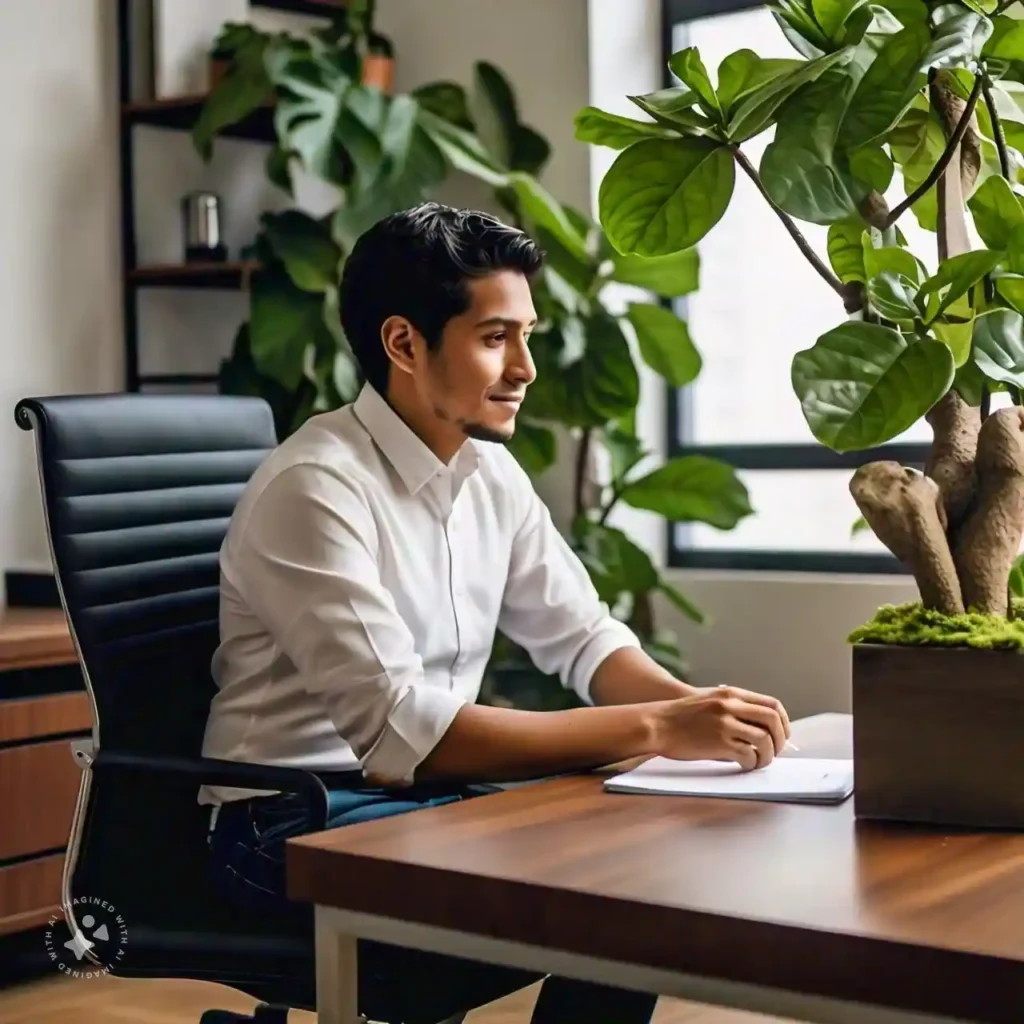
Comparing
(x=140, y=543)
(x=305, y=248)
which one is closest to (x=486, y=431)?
(x=140, y=543)

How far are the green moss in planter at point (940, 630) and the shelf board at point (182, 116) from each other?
280 centimetres

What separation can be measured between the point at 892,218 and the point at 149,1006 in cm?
230

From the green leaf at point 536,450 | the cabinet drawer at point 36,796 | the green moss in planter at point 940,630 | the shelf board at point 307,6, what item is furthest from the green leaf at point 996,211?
the shelf board at point 307,6

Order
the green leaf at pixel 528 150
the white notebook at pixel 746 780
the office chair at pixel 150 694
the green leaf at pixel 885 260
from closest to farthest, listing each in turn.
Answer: the green leaf at pixel 885 260, the white notebook at pixel 746 780, the office chair at pixel 150 694, the green leaf at pixel 528 150

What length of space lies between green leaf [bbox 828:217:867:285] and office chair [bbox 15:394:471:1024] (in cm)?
77

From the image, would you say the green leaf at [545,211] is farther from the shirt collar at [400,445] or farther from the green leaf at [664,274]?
the shirt collar at [400,445]

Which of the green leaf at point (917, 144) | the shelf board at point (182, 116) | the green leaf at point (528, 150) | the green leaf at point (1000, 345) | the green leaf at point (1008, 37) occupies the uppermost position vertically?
the shelf board at point (182, 116)

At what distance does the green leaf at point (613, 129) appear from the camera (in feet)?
5.01

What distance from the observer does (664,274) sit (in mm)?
3717

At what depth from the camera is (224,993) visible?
320 centimetres

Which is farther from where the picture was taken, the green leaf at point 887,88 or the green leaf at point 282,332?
the green leaf at point 282,332

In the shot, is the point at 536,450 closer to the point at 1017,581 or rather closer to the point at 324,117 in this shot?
the point at 324,117

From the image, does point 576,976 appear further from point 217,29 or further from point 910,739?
point 217,29

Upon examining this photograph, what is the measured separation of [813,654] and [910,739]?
2.35 meters
